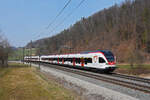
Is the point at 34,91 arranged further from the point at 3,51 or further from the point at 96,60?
the point at 3,51

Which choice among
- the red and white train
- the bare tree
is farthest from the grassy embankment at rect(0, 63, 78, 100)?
the bare tree

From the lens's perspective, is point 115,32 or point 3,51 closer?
point 3,51

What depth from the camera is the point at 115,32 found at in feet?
268

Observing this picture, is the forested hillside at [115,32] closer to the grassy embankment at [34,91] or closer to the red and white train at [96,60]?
the red and white train at [96,60]

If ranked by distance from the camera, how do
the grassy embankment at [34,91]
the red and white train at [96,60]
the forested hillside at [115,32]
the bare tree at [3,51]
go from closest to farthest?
the grassy embankment at [34,91] → the red and white train at [96,60] → the bare tree at [3,51] → the forested hillside at [115,32]

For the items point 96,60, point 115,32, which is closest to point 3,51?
point 96,60

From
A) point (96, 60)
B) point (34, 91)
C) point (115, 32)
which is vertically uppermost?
point (115, 32)

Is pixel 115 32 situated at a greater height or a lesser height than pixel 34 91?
greater

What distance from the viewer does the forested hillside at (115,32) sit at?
65.8 m

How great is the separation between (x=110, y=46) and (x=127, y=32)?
34.4ft

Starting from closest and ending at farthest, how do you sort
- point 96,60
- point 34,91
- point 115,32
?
1. point 34,91
2. point 96,60
3. point 115,32

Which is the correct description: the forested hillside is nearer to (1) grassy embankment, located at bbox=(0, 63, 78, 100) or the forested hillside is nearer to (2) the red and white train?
(2) the red and white train

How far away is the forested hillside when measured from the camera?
6581cm

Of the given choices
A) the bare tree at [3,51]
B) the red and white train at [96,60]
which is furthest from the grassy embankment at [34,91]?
the bare tree at [3,51]
